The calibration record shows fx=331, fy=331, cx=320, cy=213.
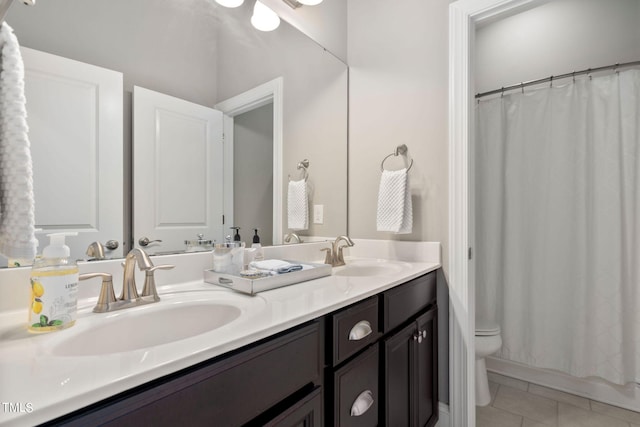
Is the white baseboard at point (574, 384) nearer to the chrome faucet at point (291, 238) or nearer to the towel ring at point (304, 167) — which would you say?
the chrome faucet at point (291, 238)

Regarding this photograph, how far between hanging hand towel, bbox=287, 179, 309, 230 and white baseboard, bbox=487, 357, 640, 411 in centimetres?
167

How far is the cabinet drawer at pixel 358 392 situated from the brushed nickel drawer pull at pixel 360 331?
0.06 metres

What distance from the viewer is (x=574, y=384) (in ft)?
6.56

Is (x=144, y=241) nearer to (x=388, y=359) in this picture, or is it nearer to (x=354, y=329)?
(x=354, y=329)

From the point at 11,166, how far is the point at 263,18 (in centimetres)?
128

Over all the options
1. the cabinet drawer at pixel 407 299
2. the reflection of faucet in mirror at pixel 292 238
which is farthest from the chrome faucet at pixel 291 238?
the cabinet drawer at pixel 407 299

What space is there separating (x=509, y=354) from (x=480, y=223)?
2.85ft

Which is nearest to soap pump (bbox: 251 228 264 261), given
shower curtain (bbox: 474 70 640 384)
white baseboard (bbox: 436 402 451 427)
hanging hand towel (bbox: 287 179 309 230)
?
hanging hand towel (bbox: 287 179 309 230)

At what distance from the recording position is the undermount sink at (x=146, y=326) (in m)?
0.68

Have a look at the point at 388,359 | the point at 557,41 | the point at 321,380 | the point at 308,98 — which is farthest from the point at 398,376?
the point at 557,41

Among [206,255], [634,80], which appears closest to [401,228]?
[206,255]

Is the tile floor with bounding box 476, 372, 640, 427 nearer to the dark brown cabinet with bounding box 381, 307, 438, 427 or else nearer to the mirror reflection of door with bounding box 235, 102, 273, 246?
the dark brown cabinet with bounding box 381, 307, 438, 427

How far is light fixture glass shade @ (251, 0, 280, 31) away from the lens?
1444 millimetres

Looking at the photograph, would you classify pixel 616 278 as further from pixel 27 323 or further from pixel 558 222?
pixel 27 323
